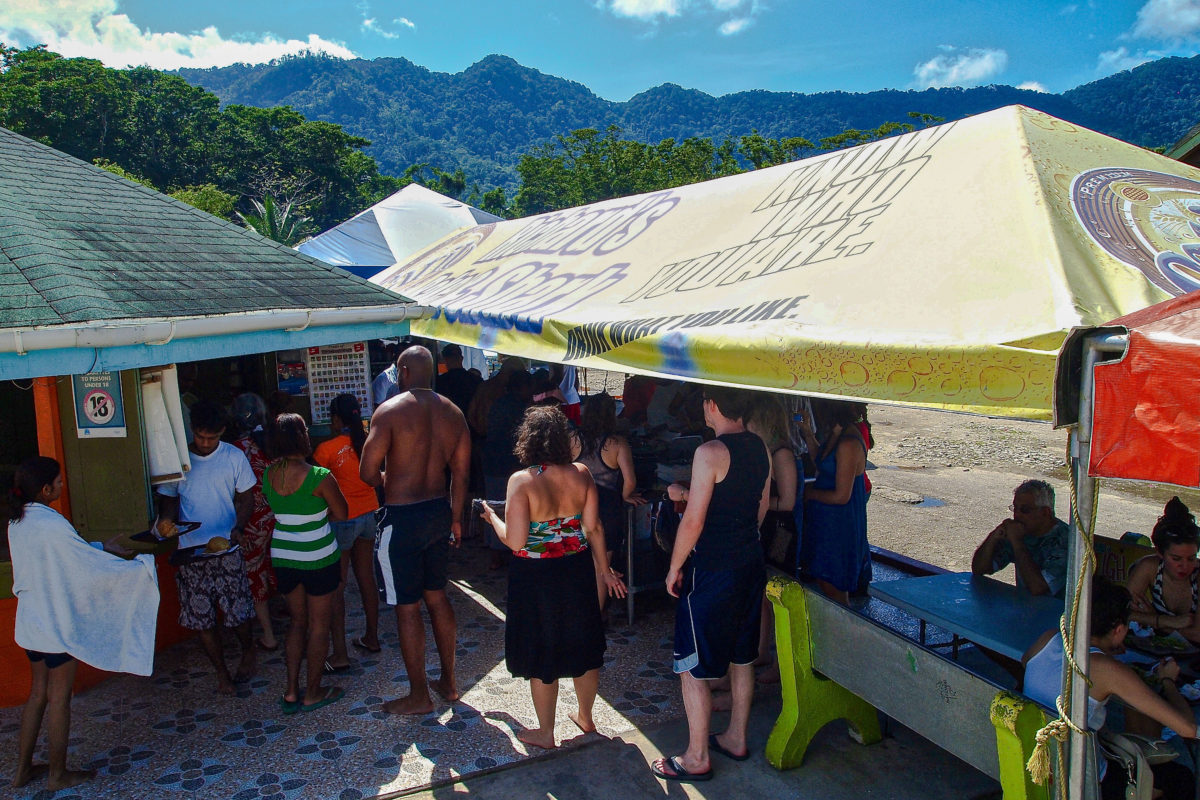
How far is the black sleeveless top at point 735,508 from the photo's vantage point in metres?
3.40

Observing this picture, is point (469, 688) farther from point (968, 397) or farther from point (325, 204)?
point (325, 204)

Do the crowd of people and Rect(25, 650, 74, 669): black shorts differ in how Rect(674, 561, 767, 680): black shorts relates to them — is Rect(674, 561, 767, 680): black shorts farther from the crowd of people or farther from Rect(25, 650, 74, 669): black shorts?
Rect(25, 650, 74, 669): black shorts

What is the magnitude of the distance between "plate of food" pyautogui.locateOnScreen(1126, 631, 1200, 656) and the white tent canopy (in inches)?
356

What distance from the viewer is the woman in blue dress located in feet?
13.6

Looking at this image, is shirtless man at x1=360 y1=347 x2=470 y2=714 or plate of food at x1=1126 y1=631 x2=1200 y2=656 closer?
plate of food at x1=1126 y1=631 x2=1200 y2=656

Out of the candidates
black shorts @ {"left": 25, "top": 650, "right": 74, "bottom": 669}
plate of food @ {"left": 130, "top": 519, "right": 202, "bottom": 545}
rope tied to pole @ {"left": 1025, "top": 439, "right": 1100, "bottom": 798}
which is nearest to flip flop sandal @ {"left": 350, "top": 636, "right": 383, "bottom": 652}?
plate of food @ {"left": 130, "top": 519, "right": 202, "bottom": 545}

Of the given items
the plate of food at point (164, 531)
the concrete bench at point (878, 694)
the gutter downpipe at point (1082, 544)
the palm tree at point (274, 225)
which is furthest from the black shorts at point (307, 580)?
the palm tree at point (274, 225)

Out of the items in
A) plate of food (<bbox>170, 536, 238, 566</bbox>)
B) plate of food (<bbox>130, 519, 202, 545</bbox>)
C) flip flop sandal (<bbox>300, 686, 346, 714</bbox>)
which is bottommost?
flip flop sandal (<bbox>300, 686, 346, 714</bbox>)

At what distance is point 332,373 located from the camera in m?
7.31

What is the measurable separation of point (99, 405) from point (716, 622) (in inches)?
149

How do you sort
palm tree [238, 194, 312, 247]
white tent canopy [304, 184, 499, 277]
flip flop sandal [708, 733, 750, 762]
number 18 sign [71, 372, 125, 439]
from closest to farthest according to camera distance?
flip flop sandal [708, 733, 750, 762]
number 18 sign [71, 372, 125, 439]
white tent canopy [304, 184, 499, 277]
palm tree [238, 194, 312, 247]

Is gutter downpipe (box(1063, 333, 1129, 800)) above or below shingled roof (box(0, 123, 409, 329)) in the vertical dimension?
below

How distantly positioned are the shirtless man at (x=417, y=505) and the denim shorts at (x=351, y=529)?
0.66 meters

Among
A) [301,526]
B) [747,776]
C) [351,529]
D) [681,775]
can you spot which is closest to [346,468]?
[351,529]
